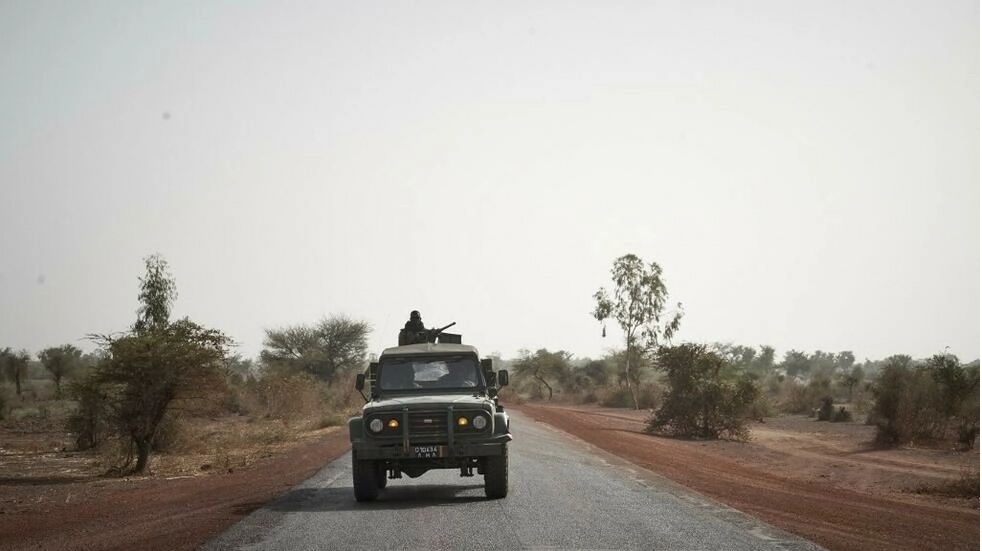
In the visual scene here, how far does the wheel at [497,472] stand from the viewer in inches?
554

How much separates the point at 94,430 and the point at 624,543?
24.9 m

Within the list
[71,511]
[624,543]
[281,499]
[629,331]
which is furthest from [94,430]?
[629,331]

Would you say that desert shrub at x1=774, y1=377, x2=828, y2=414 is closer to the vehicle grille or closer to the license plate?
the vehicle grille

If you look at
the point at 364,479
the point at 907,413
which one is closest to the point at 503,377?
the point at 364,479

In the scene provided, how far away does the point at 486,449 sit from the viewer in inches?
550

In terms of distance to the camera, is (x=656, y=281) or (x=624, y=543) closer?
(x=624, y=543)

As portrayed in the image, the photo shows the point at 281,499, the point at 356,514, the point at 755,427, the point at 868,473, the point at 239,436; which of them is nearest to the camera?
the point at 356,514

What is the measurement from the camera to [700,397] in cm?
3834

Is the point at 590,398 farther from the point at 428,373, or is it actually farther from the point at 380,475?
the point at 380,475

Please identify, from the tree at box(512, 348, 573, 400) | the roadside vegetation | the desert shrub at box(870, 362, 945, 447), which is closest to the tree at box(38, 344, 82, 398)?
the roadside vegetation

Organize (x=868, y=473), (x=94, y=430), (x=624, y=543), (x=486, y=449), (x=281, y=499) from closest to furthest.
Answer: (x=624, y=543), (x=486, y=449), (x=281, y=499), (x=868, y=473), (x=94, y=430)

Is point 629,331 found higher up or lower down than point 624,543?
higher up

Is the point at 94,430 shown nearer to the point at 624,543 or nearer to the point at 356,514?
the point at 356,514

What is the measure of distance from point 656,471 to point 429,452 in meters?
8.25
